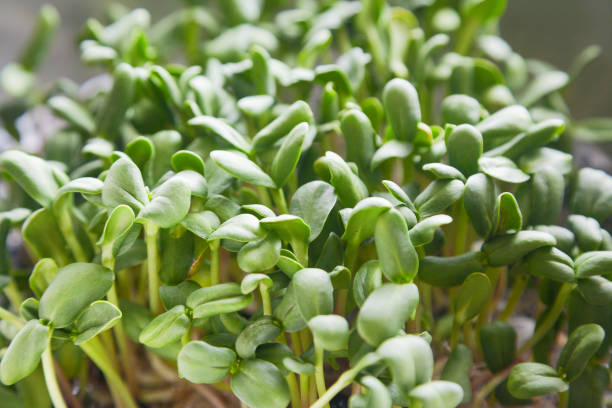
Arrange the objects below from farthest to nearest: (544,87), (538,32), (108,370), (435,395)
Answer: (538,32)
(544,87)
(108,370)
(435,395)

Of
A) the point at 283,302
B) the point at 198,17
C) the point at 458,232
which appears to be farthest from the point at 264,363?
the point at 198,17

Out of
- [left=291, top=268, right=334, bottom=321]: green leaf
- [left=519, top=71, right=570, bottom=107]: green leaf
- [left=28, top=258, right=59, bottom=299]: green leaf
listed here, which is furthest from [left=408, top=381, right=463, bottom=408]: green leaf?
[left=519, top=71, right=570, bottom=107]: green leaf

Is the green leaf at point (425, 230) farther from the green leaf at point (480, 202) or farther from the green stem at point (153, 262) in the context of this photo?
the green stem at point (153, 262)

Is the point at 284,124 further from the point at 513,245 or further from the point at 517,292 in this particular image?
the point at 517,292

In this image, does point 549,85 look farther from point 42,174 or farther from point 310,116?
point 42,174

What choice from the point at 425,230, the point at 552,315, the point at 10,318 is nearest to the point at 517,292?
the point at 552,315

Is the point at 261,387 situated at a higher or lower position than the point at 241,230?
lower

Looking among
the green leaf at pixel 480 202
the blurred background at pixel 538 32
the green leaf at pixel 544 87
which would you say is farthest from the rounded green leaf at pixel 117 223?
the blurred background at pixel 538 32
